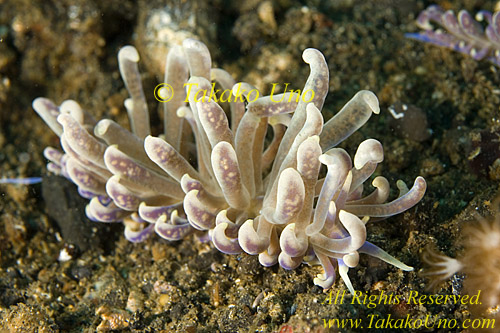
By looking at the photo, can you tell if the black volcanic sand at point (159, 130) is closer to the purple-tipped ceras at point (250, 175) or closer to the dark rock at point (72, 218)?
the dark rock at point (72, 218)

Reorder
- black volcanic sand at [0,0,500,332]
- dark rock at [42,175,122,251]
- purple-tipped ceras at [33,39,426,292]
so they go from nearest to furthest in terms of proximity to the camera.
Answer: purple-tipped ceras at [33,39,426,292] < black volcanic sand at [0,0,500,332] < dark rock at [42,175,122,251]

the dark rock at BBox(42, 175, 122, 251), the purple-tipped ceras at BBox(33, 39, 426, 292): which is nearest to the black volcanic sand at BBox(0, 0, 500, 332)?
the dark rock at BBox(42, 175, 122, 251)

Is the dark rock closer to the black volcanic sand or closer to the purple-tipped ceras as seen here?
the black volcanic sand

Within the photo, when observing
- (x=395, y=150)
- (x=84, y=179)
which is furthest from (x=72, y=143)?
(x=395, y=150)

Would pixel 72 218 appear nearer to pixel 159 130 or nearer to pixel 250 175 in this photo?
pixel 159 130

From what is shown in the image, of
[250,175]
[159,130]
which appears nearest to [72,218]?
[159,130]

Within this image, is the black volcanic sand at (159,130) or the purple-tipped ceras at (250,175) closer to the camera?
the purple-tipped ceras at (250,175)

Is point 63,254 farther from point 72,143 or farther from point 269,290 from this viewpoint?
point 269,290

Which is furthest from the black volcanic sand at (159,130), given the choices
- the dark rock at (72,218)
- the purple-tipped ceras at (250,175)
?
the purple-tipped ceras at (250,175)

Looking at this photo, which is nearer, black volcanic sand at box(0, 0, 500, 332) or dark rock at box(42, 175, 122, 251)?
black volcanic sand at box(0, 0, 500, 332)
